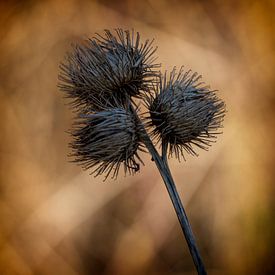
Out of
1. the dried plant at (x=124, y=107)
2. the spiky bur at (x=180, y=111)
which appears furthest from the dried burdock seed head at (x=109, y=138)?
the spiky bur at (x=180, y=111)

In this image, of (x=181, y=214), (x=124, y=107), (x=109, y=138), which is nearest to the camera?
(x=181, y=214)

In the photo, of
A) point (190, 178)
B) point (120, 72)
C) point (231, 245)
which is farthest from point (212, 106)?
point (231, 245)

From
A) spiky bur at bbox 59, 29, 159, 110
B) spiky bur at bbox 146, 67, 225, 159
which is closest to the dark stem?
spiky bur at bbox 146, 67, 225, 159

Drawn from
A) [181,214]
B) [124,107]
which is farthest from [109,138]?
[181,214]

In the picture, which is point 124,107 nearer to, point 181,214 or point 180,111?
point 180,111

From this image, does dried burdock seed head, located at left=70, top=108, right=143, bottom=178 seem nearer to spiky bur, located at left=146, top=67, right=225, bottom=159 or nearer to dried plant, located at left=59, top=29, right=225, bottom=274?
dried plant, located at left=59, top=29, right=225, bottom=274

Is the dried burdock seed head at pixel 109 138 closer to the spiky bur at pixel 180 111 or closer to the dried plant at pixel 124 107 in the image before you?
the dried plant at pixel 124 107

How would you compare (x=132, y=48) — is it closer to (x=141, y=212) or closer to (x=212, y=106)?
(x=212, y=106)

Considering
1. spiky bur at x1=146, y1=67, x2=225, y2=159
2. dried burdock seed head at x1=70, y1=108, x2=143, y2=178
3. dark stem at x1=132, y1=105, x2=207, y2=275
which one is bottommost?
dark stem at x1=132, y1=105, x2=207, y2=275
